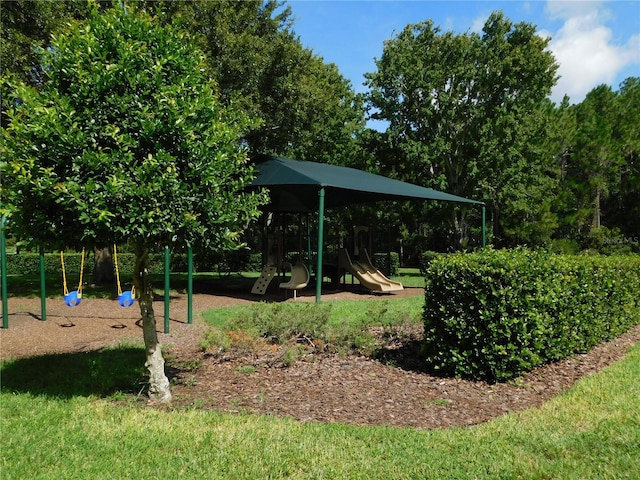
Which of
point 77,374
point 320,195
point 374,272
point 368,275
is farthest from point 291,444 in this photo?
point 374,272

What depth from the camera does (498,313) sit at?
5.05 metres

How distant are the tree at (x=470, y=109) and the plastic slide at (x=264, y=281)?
31.7 feet

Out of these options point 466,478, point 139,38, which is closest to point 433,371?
point 466,478

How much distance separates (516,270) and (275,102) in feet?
33.0

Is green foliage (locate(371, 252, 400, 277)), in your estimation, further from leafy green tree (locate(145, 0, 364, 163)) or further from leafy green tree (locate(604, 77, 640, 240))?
leafy green tree (locate(604, 77, 640, 240))

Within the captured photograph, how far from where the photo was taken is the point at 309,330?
255 inches

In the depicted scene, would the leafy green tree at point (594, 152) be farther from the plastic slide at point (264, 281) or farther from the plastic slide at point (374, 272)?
the plastic slide at point (264, 281)

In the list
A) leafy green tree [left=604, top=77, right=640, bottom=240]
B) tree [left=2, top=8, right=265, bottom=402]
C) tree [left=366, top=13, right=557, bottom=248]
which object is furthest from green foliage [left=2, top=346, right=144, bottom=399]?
leafy green tree [left=604, top=77, right=640, bottom=240]

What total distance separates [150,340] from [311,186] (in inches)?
287

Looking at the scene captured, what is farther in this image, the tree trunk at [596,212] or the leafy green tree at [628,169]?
the tree trunk at [596,212]

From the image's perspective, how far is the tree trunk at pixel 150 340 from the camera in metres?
4.48

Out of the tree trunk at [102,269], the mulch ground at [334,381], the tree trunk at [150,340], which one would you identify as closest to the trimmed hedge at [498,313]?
the mulch ground at [334,381]

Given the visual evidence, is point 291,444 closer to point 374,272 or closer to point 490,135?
point 374,272

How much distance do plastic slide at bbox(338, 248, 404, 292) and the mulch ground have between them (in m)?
6.06
